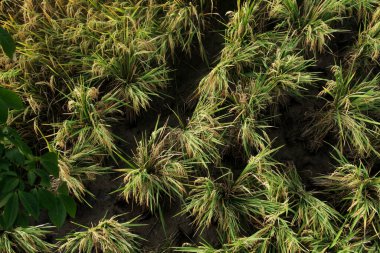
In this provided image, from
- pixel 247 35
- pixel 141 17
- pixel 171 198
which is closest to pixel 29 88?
pixel 141 17

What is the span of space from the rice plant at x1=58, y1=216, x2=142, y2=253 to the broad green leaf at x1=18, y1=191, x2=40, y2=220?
140cm

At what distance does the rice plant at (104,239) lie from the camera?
9.68ft

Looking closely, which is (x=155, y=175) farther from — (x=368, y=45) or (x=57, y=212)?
(x=368, y=45)

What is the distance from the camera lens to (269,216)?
2980 mm

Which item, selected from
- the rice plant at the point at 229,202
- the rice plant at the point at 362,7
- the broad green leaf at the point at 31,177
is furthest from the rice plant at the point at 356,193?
the broad green leaf at the point at 31,177

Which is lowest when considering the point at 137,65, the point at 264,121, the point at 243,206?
the point at 243,206

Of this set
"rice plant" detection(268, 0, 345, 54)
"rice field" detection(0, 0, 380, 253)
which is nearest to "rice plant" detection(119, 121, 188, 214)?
"rice field" detection(0, 0, 380, 253)

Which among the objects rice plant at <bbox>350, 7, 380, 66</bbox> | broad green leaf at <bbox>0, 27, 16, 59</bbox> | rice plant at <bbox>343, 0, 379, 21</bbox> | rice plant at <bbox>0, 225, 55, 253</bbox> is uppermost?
broad green leaf at <bbox>0, 27, 16, 59</bbox>

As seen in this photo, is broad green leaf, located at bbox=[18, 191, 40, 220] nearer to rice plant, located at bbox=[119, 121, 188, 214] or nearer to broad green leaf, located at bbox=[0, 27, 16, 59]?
broad green leaf, located at bbox=[0, 27, 16, 59]

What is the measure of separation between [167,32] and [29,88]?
3.77ft

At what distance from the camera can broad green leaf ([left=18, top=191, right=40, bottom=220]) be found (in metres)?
1.57

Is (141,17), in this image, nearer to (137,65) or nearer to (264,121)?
(137,65)

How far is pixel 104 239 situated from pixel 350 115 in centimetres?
188

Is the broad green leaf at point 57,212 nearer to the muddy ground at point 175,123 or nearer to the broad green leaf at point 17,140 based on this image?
the broad green leaf at point 17,140
